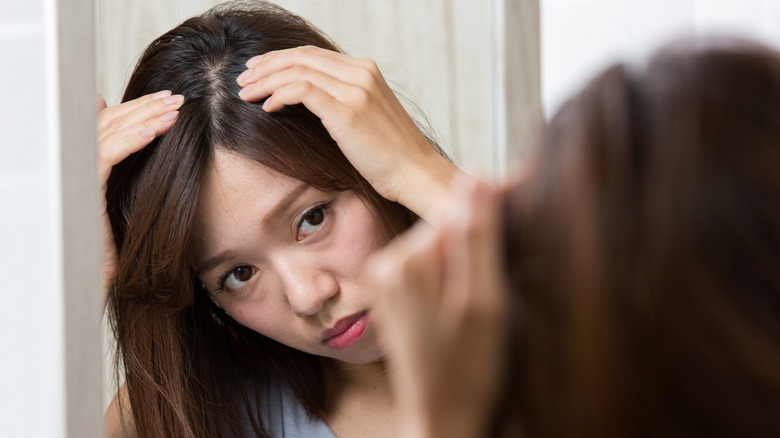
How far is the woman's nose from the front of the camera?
29.5 inches

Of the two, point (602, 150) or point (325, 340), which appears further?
point (325, 340)

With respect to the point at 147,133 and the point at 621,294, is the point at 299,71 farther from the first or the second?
the point at 621,294

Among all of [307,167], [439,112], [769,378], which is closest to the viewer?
[769,378]

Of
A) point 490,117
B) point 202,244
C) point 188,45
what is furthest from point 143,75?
point 490,117

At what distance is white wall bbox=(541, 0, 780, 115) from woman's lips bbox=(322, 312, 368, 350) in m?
0.45

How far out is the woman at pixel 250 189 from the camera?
0.76m

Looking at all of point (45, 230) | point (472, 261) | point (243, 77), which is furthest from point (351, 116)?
point (472, 261)

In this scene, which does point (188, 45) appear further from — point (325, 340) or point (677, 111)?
point (677, 111)

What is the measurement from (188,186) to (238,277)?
0.36ft

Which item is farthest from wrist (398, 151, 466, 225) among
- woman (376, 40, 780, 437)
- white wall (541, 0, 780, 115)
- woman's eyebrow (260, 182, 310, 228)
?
woman (376, 40, 780, 437)

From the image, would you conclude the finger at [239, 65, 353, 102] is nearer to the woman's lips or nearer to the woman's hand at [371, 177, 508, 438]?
the woman's lips

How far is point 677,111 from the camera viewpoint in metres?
0.32

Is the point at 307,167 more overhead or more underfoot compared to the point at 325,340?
more overhead

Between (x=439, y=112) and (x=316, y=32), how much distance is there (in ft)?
0.73
